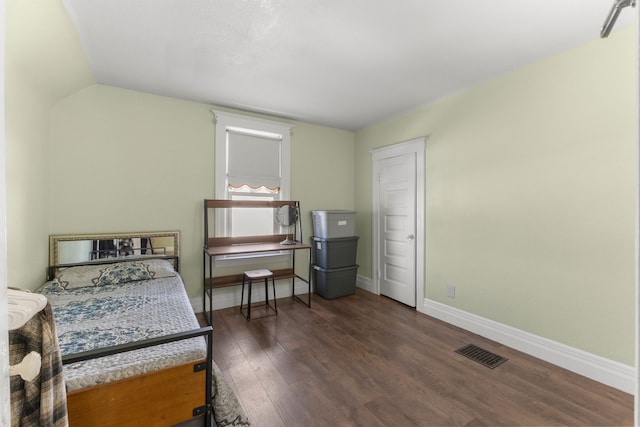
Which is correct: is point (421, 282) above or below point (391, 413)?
above

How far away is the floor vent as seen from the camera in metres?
2.24

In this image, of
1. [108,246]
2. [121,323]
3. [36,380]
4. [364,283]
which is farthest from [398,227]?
[36,380]

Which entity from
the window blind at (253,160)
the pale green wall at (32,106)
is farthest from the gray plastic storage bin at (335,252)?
the pale green wall at (32,106)

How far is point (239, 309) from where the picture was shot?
3391 mm

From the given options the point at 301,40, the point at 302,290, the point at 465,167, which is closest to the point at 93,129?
the point at 301,40

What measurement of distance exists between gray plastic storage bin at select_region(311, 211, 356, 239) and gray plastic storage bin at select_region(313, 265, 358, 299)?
18.6 inches

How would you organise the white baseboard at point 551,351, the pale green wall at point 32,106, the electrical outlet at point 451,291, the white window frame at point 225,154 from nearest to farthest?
the pale green wall at point 32,106 → the white baseboard at point 551,351 → the electrical outlet at point 451,291 → the white window frame at point 225,154

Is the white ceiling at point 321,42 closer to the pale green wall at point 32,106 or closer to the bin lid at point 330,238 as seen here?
the pale green wall at point 32,106

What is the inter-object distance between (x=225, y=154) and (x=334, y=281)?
7.13 feet

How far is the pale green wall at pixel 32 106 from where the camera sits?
5.30 ft

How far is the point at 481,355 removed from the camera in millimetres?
2346

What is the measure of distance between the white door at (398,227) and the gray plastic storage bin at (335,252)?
421 mm

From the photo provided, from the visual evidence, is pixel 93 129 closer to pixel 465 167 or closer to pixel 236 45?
pixel 236 45

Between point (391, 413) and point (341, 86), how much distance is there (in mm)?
2767
